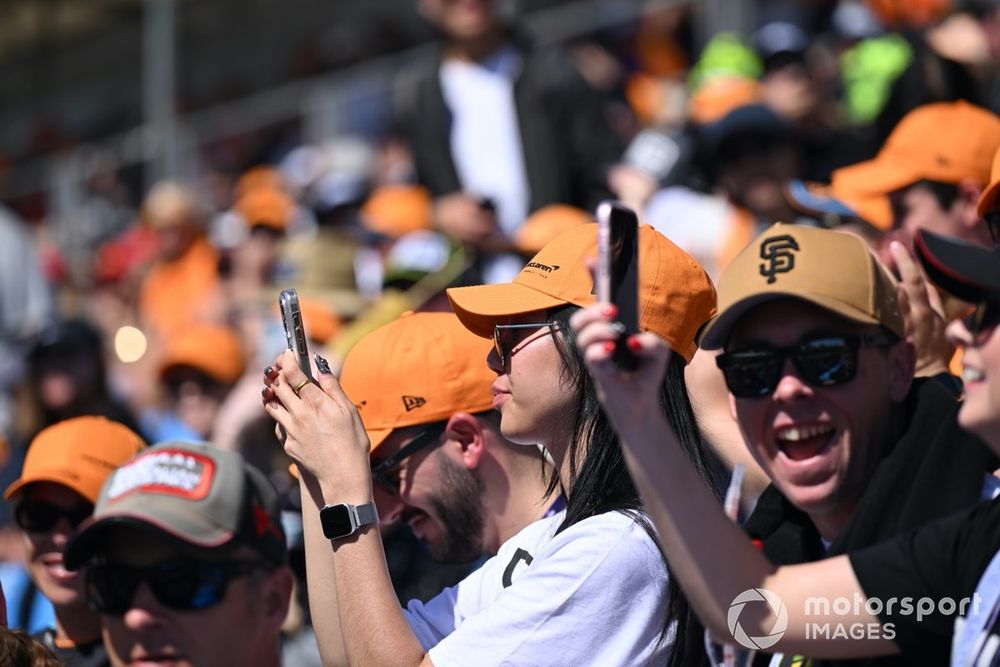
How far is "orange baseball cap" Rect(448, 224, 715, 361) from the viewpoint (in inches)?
129

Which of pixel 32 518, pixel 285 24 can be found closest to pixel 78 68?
pixel 285 24

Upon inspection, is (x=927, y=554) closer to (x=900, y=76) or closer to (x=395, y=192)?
(x=900, y=76)

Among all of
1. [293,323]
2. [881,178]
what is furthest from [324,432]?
[881,178]

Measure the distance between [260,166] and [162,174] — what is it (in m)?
0.90

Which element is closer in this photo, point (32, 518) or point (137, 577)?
point (137, 577)

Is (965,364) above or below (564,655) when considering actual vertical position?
above

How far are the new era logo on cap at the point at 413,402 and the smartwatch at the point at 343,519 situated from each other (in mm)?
707

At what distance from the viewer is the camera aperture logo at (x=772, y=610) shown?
96.2 inches

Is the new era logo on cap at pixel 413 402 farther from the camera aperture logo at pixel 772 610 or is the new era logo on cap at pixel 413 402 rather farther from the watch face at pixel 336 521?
the camera aperture logo at pixel 772 610

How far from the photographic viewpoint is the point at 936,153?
4711 millimetres

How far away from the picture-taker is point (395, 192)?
9.13 metres

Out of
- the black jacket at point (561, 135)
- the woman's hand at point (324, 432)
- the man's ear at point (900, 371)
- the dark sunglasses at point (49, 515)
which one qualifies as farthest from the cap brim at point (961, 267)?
the black jacket at point (561, 135)

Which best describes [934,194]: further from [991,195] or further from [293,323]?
[293,323]

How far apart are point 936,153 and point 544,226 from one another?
1992 millimetres
